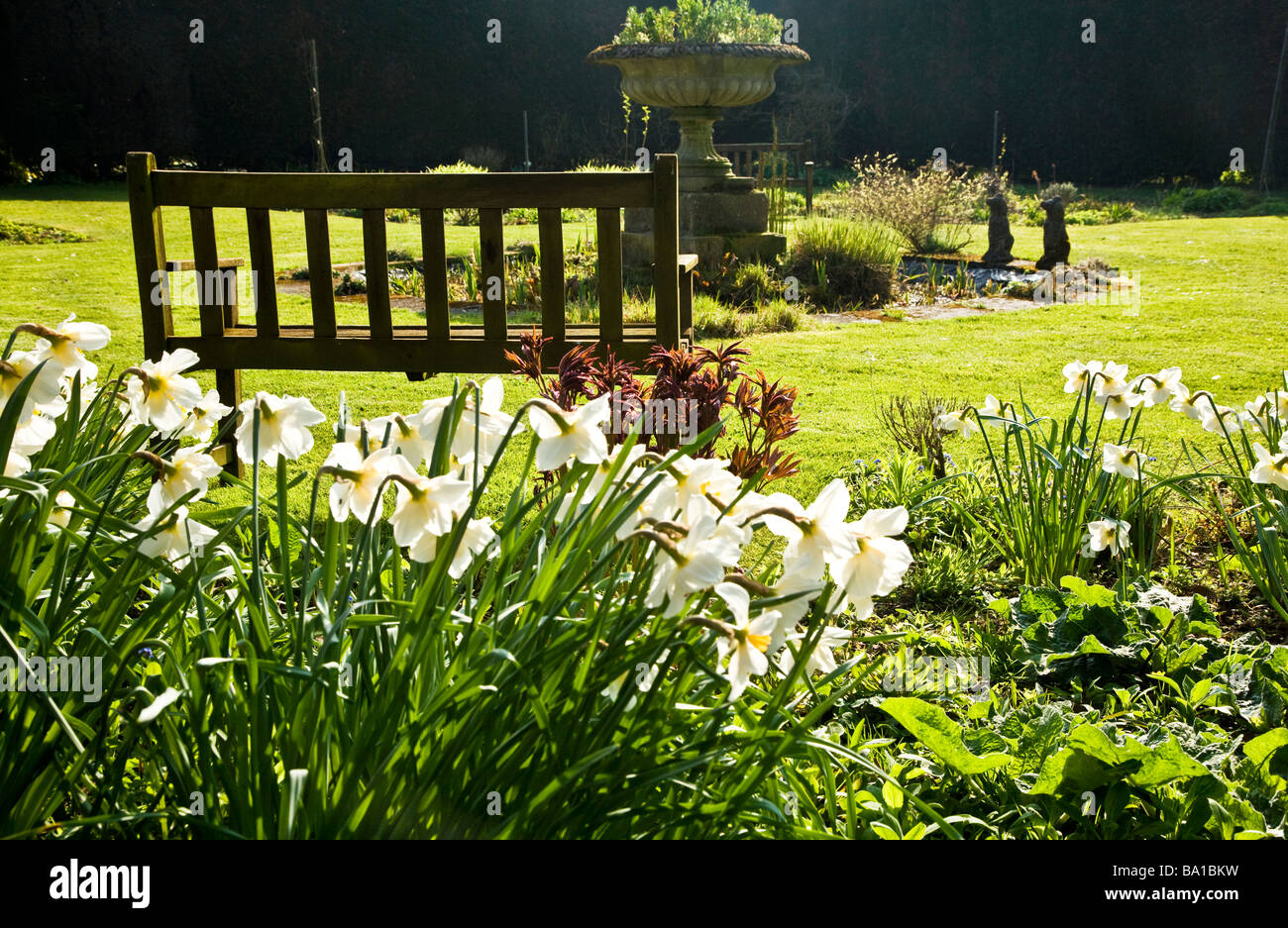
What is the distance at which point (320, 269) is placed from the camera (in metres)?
3.05

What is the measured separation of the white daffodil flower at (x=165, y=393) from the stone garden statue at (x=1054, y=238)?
8636 millimetres

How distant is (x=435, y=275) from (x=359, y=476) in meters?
2.09

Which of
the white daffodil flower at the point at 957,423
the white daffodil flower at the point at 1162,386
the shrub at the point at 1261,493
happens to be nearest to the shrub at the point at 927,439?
the white daffodil flower at the point at 957,423

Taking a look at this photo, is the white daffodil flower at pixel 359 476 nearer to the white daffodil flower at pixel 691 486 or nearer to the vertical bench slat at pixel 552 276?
the white daffodil flower at pixel 691 486

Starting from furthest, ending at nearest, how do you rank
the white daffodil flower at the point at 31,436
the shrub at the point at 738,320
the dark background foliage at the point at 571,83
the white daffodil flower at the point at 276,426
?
the dark background foliage at the point at 571,83, the shrub at the point at 738,320, the white daffodil flower at the point at 31,436, the white daffodil flower at the point at 276,426

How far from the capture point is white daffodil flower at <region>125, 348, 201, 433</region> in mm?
1326

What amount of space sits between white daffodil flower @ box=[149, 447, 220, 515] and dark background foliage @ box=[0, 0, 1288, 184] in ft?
46.0

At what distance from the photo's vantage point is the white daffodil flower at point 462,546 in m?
1.06

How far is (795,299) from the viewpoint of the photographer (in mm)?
7316

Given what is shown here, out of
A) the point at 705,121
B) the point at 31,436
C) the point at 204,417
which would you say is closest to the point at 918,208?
the point at 705,121

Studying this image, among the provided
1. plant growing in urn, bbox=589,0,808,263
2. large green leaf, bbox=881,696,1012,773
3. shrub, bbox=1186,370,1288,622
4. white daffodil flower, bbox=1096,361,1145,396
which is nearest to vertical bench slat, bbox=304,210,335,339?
white daffodil flower, bbox=1096,361,1145,396

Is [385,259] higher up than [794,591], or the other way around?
[385,259]

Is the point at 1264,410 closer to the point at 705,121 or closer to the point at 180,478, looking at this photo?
the point at 180,478
